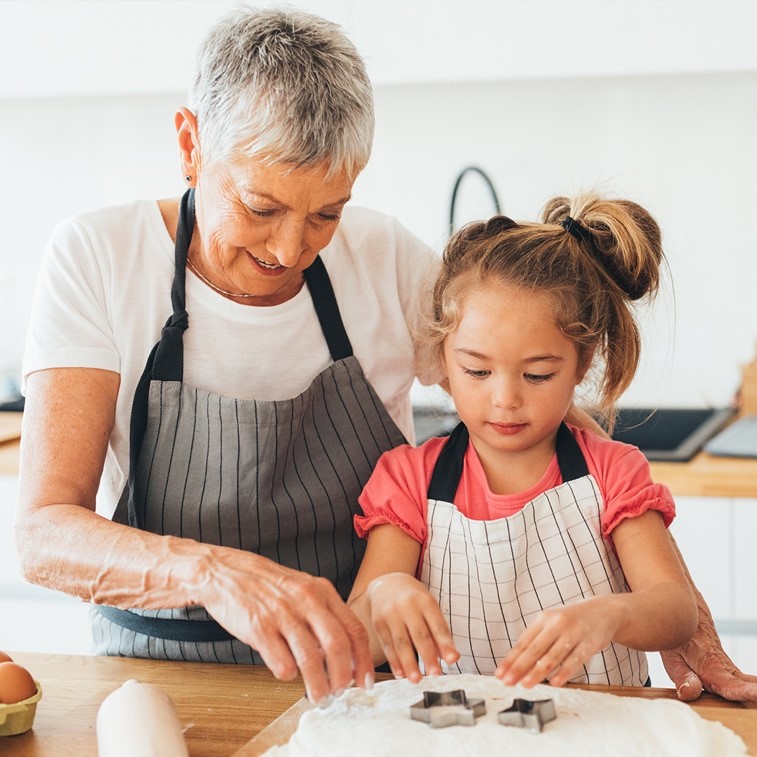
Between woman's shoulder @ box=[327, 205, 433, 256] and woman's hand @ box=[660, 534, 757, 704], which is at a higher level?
woman's shoulder @ box=[327, 205, 433, 256]

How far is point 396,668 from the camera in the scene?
1.09m

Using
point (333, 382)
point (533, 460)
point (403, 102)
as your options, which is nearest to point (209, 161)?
point (333, 382)

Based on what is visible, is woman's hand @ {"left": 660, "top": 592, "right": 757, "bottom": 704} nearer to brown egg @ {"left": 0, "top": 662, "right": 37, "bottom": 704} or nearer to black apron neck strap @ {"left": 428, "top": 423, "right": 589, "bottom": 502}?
black apron neck strap @ {"left": 428, "top": 423, "right": 589, "bottom": 502}

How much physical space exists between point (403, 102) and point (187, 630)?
193cm

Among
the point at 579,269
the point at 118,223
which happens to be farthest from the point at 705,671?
the point at 118,223

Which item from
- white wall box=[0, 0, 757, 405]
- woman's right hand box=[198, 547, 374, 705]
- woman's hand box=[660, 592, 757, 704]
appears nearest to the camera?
woman's right hand box=[198, 547, 374, 705]

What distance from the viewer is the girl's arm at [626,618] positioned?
1.01 meters

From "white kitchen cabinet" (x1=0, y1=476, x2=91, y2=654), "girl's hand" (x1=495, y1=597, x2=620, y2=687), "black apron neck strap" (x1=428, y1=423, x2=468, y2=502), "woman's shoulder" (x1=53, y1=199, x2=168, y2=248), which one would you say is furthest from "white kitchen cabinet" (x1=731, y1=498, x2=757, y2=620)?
"white kitchen cabinet" (x1=0, y1=476, x2=91, y2=654)

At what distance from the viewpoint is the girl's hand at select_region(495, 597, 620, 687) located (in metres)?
1.00

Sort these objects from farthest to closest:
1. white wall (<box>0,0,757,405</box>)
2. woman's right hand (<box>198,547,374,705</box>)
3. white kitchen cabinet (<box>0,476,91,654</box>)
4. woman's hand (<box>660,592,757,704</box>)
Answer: white kitchen cabinet (<box>0,476,91,654</box>), white wall (<box>0,0,757,405</box>), woman's hand (<box>660,592,757,704</box>), woman's right hand (<box>198,547,374,705</box>)

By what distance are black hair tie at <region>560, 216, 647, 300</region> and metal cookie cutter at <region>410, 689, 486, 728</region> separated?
60cm

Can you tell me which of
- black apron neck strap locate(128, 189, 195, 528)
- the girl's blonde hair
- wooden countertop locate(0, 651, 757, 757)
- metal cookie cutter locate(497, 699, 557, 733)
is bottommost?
wooden countertop locate(0, 651, 757, 757)

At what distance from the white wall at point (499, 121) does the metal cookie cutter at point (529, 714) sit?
1.50m

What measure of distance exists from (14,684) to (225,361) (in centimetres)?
49
